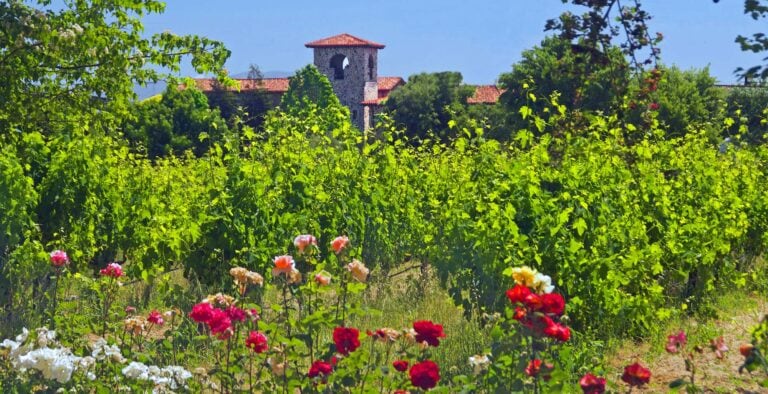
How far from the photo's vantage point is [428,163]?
45.6 ft

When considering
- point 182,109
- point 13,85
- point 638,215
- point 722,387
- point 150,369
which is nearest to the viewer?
point 150,369

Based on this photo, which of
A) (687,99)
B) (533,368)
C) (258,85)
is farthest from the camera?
(258,85)

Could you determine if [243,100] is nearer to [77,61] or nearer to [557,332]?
[77,61]

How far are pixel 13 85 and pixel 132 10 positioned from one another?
83.2 inches

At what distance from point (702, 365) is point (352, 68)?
64416 millimetres

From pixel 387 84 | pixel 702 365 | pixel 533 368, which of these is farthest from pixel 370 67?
pixel 533 368

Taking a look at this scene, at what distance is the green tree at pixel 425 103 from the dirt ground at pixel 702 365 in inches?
1912

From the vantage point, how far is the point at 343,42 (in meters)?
70.2

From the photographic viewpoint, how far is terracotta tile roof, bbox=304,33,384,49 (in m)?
69.9

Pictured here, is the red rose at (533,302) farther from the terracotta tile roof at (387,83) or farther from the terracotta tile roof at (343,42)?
the terracotta tile roof at (387,83)

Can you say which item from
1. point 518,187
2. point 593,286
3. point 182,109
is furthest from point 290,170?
point 182,109

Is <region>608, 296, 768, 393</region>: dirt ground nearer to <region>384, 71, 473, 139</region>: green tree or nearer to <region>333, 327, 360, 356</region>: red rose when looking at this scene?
<region>333, 327, 360, 356</region>: red rose

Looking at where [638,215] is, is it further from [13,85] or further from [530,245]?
[13,85]

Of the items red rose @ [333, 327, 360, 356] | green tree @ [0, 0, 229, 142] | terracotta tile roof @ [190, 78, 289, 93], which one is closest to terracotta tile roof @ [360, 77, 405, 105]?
terracotta tile roof @ [190, 78, 289, 93]
